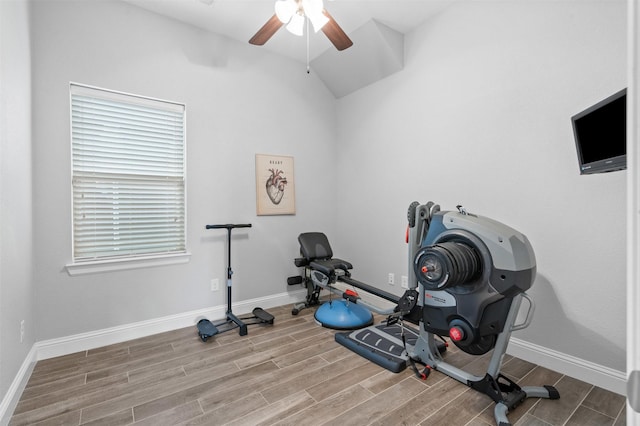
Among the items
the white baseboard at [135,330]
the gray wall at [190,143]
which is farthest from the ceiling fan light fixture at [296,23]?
the white baseboard at [135,330]

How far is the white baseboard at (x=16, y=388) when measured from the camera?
1654 millimetres

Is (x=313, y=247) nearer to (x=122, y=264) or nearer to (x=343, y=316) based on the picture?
(x=343, y=316)

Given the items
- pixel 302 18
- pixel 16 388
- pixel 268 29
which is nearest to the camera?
pixel 16 388

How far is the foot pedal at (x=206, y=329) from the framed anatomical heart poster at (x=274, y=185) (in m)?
1.26

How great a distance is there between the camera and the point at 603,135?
1.54m

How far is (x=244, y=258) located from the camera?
3400 millimetres

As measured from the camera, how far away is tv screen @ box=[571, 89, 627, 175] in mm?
1383

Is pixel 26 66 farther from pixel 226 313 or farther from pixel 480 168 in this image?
pixel 480 168

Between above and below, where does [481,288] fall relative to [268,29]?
below

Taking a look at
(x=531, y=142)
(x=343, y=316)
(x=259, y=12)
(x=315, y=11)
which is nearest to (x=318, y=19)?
(x=315, y=11)

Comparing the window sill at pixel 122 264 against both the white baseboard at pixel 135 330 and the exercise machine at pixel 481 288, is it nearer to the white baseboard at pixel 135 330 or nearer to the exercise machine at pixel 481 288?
the white baseboard at pixel 135 330

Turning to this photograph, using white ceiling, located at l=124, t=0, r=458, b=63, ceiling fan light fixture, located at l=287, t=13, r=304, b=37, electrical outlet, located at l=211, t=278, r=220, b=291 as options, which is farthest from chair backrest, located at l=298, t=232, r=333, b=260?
white ceiling, located at l=124, t=0, r=458, b=63

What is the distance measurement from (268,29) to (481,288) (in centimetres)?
242

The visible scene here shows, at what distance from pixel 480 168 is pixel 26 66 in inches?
142
